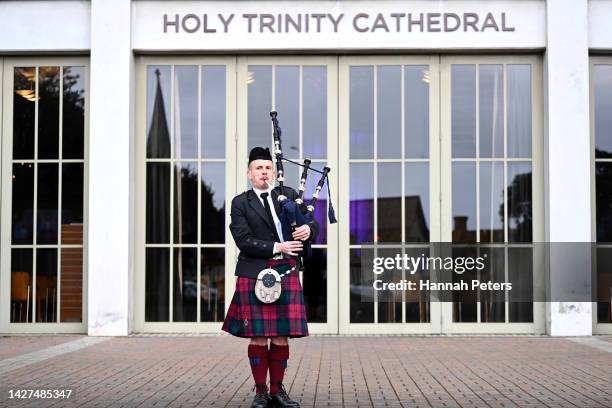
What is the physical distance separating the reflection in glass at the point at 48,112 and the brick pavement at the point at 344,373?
8.69 ft

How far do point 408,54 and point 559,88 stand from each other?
2.07 metres

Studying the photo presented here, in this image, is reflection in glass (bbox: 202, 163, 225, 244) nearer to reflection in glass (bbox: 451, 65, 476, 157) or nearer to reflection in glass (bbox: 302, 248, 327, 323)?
reflection in glass (bbox: 302, 248, 327, 323)

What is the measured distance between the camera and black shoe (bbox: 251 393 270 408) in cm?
670

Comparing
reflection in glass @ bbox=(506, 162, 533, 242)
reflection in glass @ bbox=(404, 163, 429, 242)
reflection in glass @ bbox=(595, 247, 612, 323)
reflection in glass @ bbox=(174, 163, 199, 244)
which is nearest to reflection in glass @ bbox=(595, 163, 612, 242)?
reflection in glass @ bbox=(595, 247, 612, 323)

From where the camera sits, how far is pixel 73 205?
1277 cm

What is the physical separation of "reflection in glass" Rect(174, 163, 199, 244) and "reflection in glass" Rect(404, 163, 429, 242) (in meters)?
2.87

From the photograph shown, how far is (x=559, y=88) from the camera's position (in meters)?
12.4

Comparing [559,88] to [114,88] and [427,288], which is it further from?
[114,88]

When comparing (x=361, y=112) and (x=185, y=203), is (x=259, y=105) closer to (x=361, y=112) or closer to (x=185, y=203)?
(x=361, y=112)

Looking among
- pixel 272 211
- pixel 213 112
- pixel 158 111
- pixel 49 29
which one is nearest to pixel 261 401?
pixel 272 211

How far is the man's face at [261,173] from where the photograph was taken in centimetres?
698

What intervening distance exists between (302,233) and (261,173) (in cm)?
60

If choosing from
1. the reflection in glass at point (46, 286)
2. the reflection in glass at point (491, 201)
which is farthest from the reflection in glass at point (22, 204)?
the reflection in glass at point (491, 201)

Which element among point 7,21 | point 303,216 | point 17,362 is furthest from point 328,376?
point 7,21
